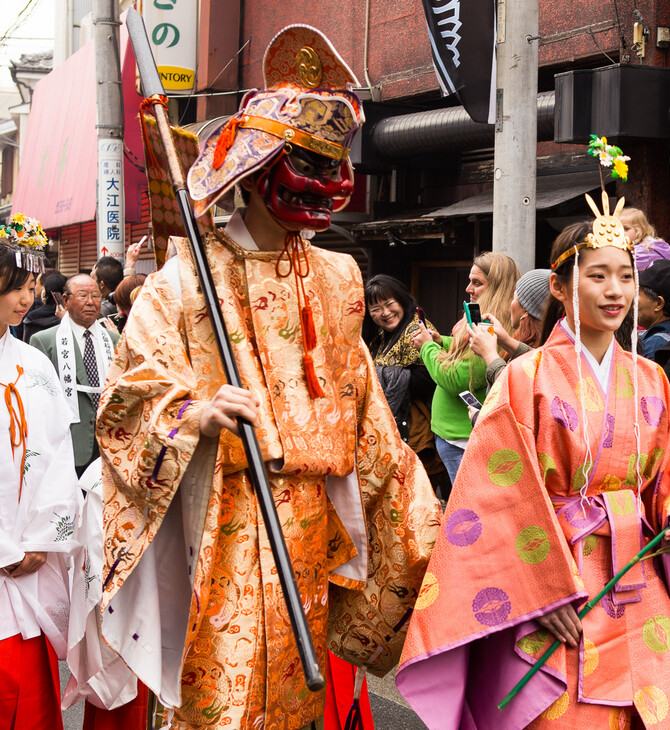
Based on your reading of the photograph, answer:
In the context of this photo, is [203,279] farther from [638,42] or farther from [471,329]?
[638,42]

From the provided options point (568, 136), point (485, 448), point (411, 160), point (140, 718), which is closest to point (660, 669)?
point (485, 448)

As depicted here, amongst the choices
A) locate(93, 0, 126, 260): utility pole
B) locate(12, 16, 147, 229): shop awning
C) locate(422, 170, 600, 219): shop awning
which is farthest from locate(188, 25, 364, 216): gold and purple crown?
locate(12, 16, 147, 229): shop awning

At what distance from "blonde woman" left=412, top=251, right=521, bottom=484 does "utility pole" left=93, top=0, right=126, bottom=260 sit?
5914 millimetres

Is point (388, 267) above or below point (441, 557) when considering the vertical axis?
above

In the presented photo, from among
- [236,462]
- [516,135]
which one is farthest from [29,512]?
[516,135]

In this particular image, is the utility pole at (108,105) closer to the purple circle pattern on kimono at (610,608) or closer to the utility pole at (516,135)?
the utility pole at (516,135)

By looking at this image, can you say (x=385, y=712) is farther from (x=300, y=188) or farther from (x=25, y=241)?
(x=300, y=188)

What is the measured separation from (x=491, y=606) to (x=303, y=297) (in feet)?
3.14

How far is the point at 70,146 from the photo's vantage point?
17.5m

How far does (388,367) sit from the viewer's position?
5.51 metres

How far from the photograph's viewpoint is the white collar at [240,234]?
8.76ft

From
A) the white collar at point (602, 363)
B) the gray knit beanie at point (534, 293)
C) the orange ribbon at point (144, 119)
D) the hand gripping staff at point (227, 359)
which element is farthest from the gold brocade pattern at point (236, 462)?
the gray knit beanie at point (534, 293)

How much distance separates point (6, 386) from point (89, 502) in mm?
552

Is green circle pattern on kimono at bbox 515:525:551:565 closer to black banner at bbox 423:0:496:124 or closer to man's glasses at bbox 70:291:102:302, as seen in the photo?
man's glasses at bbox 70:291:102:302
